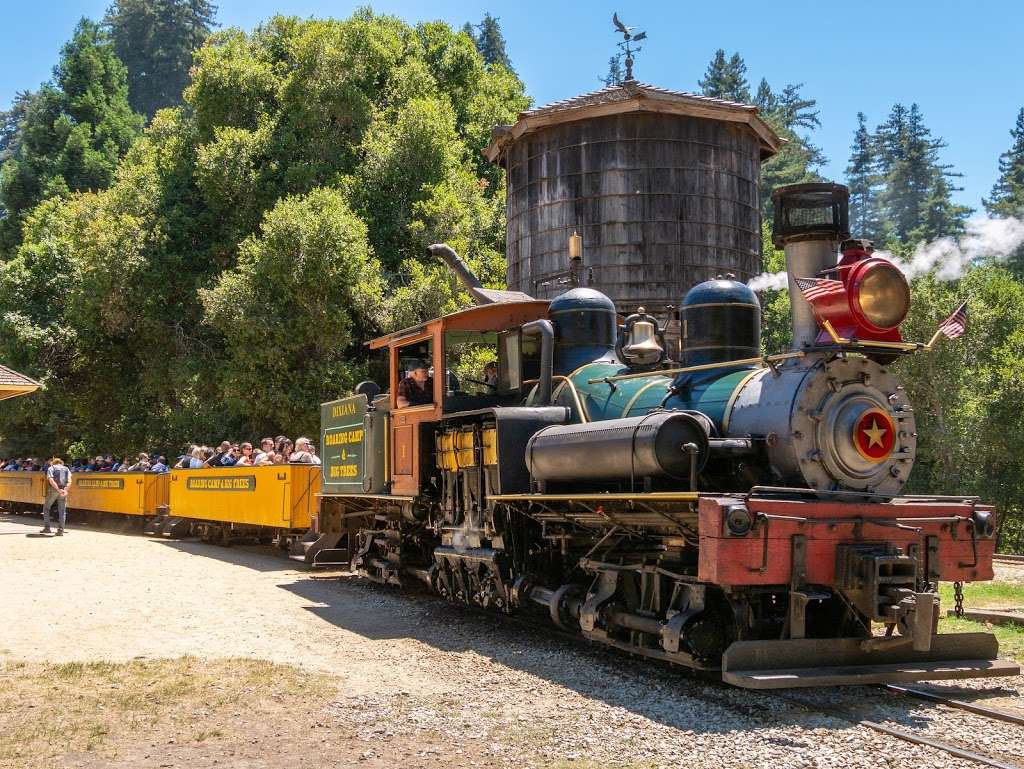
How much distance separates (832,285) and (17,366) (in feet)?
92.2

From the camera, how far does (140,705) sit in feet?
21.3

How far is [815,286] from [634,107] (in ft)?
45.2

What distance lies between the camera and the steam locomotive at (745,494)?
6617 mm

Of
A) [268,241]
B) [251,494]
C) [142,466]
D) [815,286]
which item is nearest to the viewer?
[815,286]

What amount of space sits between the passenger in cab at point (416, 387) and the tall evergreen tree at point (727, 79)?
2308 inches

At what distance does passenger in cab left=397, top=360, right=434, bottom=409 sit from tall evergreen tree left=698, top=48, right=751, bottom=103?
5862cm

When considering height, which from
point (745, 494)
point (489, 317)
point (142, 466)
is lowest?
point (745, 494)

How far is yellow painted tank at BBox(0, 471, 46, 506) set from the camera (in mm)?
27812

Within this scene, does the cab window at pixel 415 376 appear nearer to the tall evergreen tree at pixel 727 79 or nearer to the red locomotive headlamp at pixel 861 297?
the red locomotive headlamp at pixel 861 297

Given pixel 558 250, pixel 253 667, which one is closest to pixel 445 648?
pixel 253 667

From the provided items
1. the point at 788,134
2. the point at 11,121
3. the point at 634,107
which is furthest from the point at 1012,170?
the point at 11,121

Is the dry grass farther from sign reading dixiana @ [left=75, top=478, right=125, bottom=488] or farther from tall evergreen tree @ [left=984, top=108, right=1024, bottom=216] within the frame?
tall evergreen tree @ [left=984, top=108, right=1024, bottom=216]

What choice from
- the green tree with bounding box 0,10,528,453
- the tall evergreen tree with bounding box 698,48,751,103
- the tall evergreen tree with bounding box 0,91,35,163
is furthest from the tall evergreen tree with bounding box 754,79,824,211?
the tall evergreen tree with bounding box 0,91,35,163

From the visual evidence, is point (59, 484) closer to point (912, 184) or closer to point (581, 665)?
point (581, 665)
